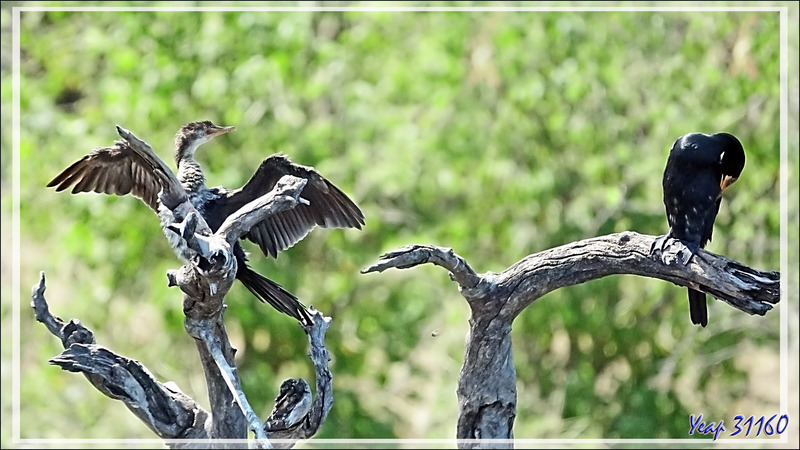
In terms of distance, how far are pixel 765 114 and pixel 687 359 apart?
1.07m

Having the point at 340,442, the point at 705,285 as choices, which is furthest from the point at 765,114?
the point at 705,285

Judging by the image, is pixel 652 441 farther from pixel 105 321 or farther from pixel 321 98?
pixel 105 321

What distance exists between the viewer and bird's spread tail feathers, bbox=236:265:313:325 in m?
1.59

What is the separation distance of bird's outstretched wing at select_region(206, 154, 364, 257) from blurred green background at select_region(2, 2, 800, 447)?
1.92 metres

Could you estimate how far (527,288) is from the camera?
5.53 ft

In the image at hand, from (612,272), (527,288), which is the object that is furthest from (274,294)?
(612,272)

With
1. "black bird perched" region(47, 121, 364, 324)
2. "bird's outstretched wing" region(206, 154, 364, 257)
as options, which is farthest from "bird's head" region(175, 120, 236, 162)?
"bird's outstretched wing" region(206, 154, 364, 257)

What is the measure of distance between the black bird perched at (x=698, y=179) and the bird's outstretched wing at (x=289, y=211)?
593 millimetres

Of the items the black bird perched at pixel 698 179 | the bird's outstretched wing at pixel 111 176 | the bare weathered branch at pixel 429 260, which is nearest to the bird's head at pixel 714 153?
the black bird perched at pixel 698 179

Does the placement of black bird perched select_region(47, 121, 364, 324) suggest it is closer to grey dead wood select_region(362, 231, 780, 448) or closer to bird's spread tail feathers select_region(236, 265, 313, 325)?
bird's spread tail feathers select_region(236, 265, 313, 325)

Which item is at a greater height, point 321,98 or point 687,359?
point 321,98

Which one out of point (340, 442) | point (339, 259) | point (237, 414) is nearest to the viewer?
point (237, 414)

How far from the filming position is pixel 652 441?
3.74m

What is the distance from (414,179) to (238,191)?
7.12ft
